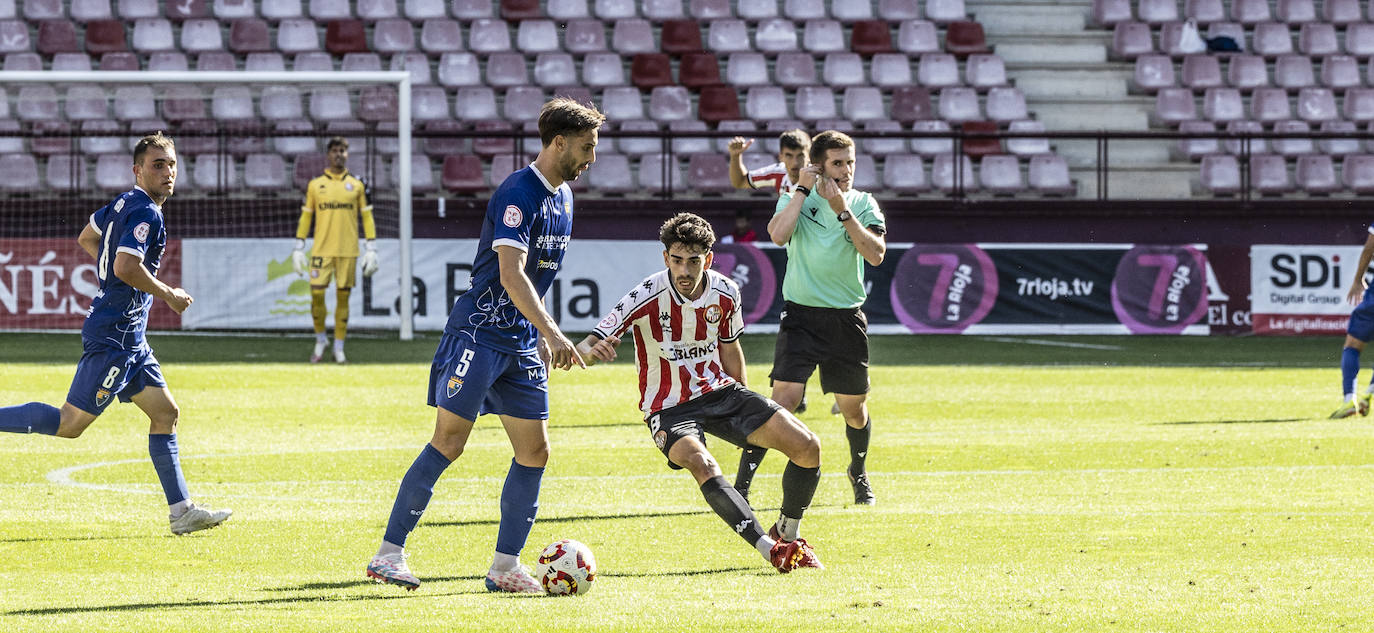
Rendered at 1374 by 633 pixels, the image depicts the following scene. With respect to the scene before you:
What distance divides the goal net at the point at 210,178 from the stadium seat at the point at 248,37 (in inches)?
55.5

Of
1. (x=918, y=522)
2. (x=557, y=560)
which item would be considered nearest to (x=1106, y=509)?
(x=918, y=522)

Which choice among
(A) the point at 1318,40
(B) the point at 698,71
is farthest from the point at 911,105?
(A) the point at 1318,40

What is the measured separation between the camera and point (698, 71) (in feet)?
87.7

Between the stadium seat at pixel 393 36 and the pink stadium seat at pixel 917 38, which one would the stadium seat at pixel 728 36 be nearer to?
the pink stadium seat at pixel 917 38

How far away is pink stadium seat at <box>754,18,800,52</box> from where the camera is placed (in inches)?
1080

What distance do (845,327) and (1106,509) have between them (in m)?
1.63

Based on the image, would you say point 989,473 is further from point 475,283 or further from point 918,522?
point 475,283

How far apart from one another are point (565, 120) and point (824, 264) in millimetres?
3246

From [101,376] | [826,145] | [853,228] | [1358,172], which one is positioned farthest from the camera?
[1358,172]

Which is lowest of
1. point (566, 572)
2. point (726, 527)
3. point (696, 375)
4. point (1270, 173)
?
point (726, 527)

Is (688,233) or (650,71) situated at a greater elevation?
(650,71)

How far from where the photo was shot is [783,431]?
283 inches

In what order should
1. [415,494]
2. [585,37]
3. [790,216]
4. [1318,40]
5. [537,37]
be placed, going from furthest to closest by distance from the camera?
1. [1318,40]
2. [585,37]
3. [537,37]
4. [790,216]
5. [415,494]

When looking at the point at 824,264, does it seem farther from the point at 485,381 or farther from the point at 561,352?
the point at 561,352
